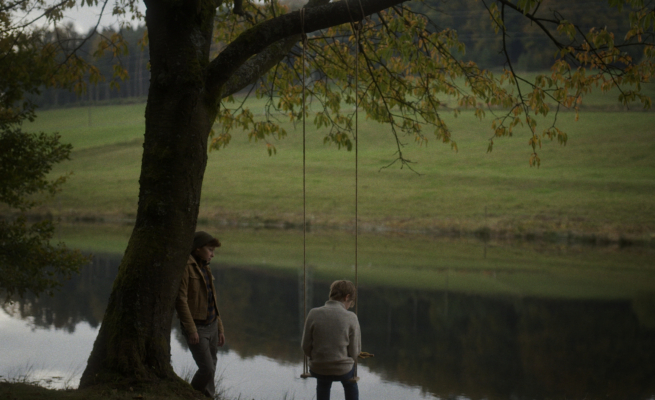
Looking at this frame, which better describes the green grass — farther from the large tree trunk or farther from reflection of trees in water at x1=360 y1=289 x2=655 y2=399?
the large tree trunk

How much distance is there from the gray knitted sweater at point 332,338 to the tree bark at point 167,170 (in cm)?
105

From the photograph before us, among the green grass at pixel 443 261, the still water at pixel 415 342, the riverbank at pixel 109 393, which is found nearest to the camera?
the riverbank at pixel 109 393

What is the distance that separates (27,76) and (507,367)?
7.56 meters

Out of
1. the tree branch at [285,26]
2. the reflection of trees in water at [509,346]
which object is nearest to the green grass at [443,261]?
the reflection of trees in water at [509,346]

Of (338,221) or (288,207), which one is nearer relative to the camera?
(338,221)

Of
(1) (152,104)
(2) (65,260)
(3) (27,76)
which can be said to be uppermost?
(3) (27,76)

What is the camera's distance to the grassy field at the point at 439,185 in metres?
27.3

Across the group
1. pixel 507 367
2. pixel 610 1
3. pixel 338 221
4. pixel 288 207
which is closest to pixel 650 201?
pixel 338 221

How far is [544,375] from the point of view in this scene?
8.92 m

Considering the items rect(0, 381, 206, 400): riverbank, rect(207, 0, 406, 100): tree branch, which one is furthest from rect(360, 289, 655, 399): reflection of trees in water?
rect(207, 0, 406, 100): tree branch

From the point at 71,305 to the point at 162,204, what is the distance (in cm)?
933

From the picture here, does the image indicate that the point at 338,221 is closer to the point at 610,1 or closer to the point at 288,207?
the point at 288,207

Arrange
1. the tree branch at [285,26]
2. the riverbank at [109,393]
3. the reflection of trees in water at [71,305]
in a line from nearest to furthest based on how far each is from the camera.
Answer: the riverbank at [109,393], the tree branch at [285,26], the reflection of trees in water at [71,305]

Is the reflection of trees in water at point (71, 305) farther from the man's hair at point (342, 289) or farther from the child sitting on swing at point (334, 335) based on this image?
the man's hair at point (342, 289)
